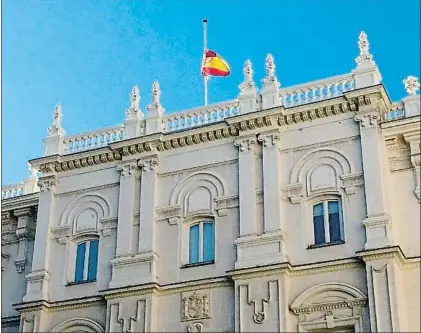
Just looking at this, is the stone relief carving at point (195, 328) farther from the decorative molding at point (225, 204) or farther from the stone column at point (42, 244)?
the stone column at point (42, 244)

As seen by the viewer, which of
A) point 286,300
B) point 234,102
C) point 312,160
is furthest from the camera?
point 234,102

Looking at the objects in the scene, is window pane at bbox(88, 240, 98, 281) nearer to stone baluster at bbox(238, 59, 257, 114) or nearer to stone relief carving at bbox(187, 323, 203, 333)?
stone relief carving at bbox(187, 323, 203, 333)

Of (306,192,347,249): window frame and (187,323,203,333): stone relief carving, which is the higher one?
(306,192,347,249): window frame

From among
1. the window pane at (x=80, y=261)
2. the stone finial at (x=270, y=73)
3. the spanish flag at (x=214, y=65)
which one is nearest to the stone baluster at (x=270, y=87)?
the stone finial at (x=270, y=73)

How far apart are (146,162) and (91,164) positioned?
2.59 meters

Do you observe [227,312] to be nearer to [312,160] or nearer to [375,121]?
[312,160]

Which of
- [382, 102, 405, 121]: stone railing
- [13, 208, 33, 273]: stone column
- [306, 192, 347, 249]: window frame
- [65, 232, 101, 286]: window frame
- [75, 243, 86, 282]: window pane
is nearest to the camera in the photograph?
[306, 192, 347, 249]: window frame

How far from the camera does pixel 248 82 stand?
33.5 metres

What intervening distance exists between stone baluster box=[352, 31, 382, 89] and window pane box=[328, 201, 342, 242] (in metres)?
4.36

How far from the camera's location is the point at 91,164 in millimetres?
35000

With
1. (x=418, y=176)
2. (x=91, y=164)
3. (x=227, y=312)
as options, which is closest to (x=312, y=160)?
(x=418, y=176)

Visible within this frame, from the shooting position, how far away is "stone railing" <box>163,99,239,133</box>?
33594 mm

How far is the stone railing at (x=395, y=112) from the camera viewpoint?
104ft

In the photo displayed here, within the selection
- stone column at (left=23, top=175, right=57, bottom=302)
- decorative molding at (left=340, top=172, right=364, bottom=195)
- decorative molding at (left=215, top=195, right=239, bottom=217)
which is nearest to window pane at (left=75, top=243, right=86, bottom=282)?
stone column at (left=23, top=175, right=57, bottom=302)
